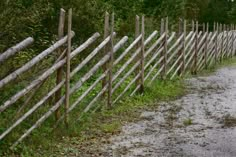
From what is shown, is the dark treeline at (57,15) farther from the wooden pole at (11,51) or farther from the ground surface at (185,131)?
the ground surface at (185,131)

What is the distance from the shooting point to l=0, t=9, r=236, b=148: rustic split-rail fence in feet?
20.5

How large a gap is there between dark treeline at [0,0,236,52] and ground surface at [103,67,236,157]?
7.67 feet

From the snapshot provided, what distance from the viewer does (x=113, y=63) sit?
902 centimetres

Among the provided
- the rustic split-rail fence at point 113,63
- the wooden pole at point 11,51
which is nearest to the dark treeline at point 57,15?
the rustic split-rail fence at point 113,63

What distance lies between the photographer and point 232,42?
Answer: 24.1m

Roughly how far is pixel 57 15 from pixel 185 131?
5.89 m

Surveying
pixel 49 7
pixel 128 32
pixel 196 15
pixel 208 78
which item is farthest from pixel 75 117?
pixel 196 15

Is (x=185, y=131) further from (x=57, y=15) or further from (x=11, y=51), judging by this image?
(x=57, y=15)

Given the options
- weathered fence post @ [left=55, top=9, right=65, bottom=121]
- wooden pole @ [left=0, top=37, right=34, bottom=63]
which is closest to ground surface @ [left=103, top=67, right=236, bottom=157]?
weathered fence post @ [left=55, top=9, right=65, bottom=121]

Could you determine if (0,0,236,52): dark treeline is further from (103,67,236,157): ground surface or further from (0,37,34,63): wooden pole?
(103,67,236,157): ground surface

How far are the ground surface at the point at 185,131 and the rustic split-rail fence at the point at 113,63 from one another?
0.91 meters

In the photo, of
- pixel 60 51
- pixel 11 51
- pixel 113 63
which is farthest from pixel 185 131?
pixel 11 51

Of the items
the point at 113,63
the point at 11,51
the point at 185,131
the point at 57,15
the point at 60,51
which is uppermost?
the point at 57,15

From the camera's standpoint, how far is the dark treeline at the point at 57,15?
25.0 feet
